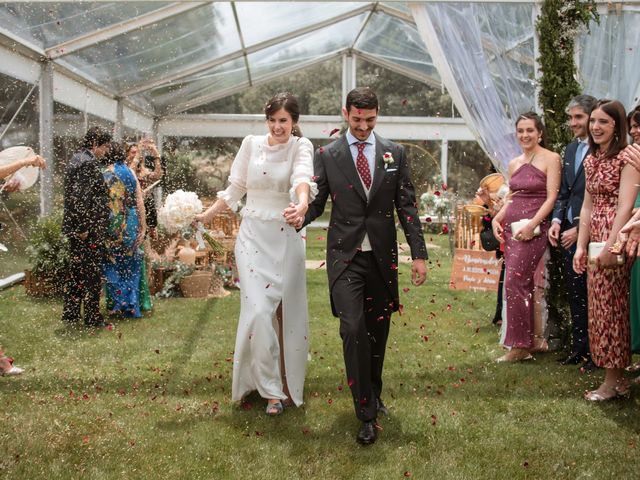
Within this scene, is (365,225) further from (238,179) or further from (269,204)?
(238,179)

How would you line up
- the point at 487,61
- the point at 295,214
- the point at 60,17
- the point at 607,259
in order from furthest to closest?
the point at 60,17, the point at 487,61, the point at 607,259, the point at 295,214

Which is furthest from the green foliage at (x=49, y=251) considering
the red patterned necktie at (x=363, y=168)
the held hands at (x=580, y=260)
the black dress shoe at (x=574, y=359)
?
the held hands at (x=580, y=260)

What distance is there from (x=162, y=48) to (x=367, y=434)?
9.46 meters

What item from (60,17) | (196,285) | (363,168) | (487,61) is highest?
(60,17)

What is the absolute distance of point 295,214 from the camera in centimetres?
368

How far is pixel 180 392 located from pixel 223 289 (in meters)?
4.48

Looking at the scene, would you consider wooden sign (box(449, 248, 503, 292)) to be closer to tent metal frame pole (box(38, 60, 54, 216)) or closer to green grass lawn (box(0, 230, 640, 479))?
green grass lawn (box(0, 230, 640, 479))

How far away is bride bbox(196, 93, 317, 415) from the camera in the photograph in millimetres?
4238

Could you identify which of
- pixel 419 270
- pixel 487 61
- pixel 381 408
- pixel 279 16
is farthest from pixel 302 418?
pixel 279 16

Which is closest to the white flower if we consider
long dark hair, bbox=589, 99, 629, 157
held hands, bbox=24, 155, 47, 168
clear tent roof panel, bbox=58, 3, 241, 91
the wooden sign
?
held hands, bbox=24, 155, 47, 168

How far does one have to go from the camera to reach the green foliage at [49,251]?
27.1 feet

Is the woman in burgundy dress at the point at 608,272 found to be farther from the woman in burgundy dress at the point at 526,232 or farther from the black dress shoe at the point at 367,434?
the black dress shoe at the point at 367,434

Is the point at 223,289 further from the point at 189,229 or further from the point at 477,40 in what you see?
the point at 477,40

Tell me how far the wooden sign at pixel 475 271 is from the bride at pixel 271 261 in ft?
16.5
